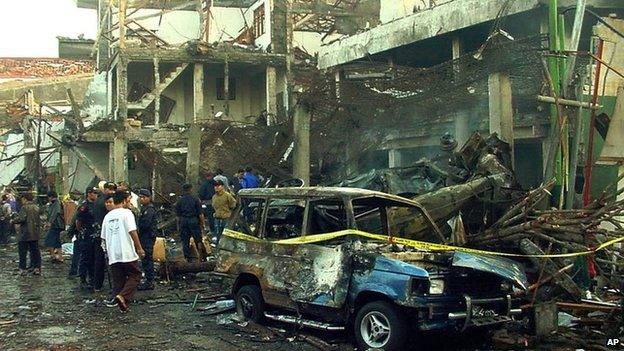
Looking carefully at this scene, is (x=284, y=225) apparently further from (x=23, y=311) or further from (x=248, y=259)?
(x=23, y=311)

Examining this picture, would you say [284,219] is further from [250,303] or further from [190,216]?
[190,216]

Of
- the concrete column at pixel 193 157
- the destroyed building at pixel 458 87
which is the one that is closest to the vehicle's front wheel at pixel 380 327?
the destroyed building at pixel 458 87

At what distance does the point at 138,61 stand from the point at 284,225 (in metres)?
17.6

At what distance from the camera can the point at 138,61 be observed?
2353 centimetres

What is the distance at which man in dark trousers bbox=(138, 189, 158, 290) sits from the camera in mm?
10320

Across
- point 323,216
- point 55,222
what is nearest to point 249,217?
point 323,216

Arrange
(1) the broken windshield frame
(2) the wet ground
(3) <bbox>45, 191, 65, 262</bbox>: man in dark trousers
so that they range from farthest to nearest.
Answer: (3) <bbox>45, 191, 65, 262</bbox>: man in dark trousers → (1) the broken windshield frame → (2) the wet ground

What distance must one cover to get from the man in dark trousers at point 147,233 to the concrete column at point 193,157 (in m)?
6.93

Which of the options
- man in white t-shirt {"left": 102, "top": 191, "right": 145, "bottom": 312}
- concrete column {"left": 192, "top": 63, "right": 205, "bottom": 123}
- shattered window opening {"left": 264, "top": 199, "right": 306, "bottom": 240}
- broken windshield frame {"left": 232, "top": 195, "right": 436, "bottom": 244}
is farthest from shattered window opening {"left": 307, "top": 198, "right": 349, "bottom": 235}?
concrete column {"left": 192, "top": 63, "right": 205, "bottom": 123}

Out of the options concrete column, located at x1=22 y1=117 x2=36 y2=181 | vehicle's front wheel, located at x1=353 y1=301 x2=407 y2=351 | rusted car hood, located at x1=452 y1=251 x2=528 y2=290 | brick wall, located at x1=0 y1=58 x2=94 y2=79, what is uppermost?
brick wall, located at x1=0 y1=58 x2=94 y2=79

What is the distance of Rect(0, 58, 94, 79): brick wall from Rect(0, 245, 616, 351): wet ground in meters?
29.6

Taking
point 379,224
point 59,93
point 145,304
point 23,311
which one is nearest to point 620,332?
point 379,224

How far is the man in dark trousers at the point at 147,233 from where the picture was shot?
1032 centimetres

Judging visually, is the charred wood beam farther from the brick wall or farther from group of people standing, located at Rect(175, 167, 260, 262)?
the brick wall
